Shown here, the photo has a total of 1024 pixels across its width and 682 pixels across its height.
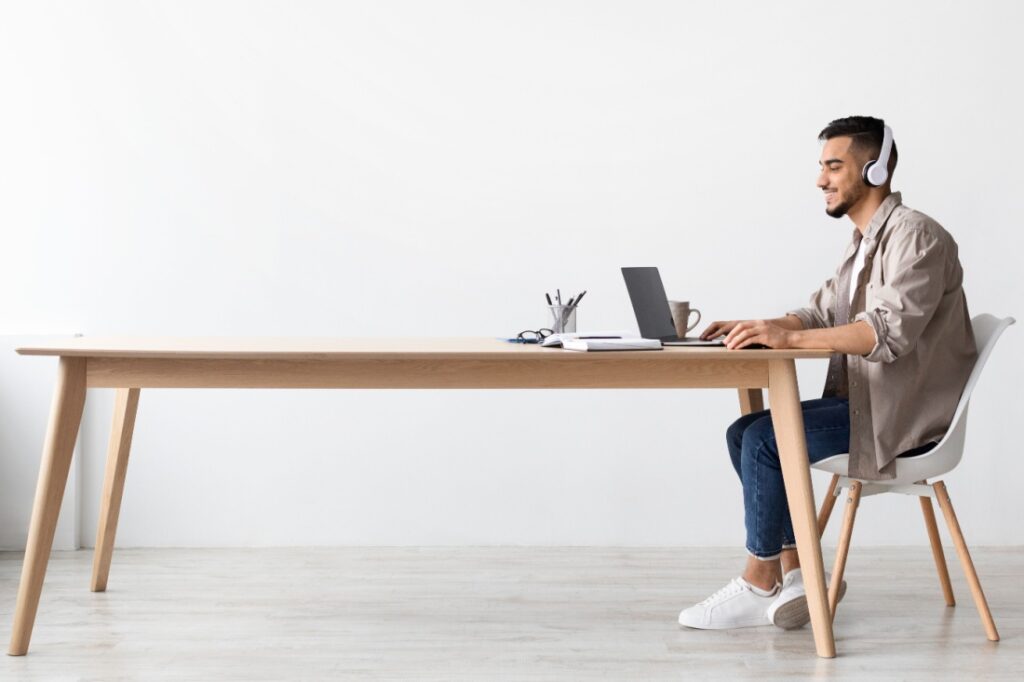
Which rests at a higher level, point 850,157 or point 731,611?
point 850,157

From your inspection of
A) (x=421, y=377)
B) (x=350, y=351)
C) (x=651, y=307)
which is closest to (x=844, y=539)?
(x=651, y=307)

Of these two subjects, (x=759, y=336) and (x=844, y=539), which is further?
(x=844, y=539)

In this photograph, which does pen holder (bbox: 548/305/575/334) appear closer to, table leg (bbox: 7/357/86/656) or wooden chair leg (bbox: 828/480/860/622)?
wooden chair leg (bbox: 828/480/860/622)

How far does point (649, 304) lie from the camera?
2.55 m

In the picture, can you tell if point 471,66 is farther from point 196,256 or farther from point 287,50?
point 196,256

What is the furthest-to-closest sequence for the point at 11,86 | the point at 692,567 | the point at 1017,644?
the point at 11,86
the point at 692,567
the point at 1017,644

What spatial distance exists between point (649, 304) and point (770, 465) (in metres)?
0.48

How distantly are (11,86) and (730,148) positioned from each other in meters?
2.36

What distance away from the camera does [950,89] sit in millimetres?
3572

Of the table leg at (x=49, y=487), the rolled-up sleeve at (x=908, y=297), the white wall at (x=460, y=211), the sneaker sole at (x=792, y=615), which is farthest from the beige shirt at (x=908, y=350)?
the table leg at (x=49, y=487)

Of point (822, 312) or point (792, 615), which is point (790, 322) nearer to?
point (822, 312)

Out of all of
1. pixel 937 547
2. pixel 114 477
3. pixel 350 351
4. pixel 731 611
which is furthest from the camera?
pixel 114 477

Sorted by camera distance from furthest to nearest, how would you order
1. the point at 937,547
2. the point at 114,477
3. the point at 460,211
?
the point at 460,211
the point at 114,477
the point at 937,547

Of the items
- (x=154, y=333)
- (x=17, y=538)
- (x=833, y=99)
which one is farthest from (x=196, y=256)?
(x=833, y=99)
